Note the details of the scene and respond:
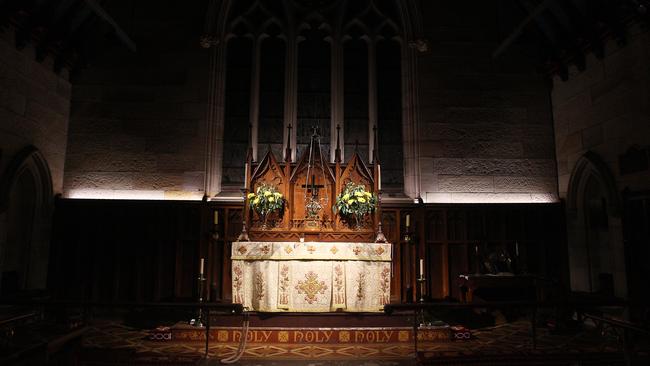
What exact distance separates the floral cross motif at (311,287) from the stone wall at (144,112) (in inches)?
126

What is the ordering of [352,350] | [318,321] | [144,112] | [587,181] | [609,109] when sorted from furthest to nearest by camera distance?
1. [144,112]
2. [587,181]
3. [609,109]
4. [318,321]
5. [352,350]

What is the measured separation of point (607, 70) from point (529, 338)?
15.8 feet

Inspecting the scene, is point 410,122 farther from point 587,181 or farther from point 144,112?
point 144,112

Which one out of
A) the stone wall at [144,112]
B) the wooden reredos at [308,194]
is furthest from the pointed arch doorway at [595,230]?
the stone wall at [144,112]

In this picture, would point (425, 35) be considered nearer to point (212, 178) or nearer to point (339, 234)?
point (339, 234)

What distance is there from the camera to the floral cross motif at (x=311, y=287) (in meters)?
7.28

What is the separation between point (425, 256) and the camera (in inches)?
351

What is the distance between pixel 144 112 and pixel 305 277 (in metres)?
5.00

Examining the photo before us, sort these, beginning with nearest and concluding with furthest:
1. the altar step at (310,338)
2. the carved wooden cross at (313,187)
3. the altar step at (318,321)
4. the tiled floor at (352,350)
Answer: the tiled floor at (352,350) → the altar step at (310,338) → the altar step at (318,321) → the carved wooden cross at (313,187)

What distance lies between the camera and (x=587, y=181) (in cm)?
864

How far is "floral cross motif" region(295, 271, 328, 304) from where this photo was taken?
23.9ft

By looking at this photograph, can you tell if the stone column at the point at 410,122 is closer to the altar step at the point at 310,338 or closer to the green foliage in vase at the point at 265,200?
the green foliage in vase at the point at 265,200

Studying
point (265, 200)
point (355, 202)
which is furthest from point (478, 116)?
point (265, 200)

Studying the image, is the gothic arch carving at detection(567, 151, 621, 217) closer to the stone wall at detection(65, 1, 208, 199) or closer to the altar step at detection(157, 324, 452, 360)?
the altar step at detection(157, 324, 452, 360)
